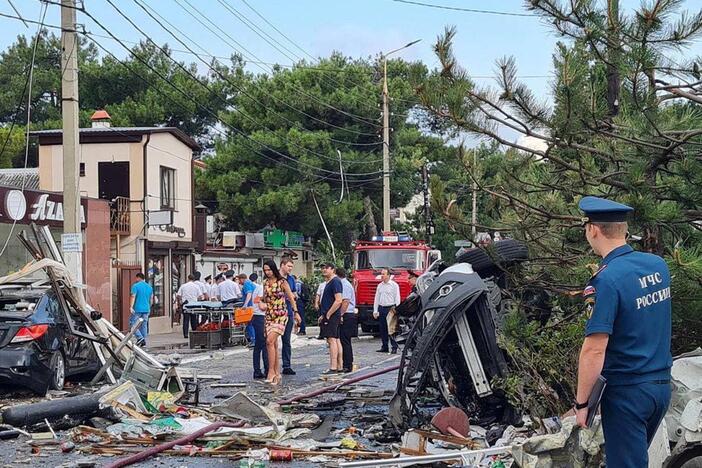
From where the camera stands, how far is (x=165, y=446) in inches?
350

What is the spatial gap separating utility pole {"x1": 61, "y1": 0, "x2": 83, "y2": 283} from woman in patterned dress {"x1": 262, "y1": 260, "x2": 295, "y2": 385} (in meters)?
4.15

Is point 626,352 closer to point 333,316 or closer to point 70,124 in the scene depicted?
point 333,316

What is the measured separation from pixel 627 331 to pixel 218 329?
17.6 meters

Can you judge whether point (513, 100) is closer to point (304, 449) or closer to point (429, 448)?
point (429, 448)

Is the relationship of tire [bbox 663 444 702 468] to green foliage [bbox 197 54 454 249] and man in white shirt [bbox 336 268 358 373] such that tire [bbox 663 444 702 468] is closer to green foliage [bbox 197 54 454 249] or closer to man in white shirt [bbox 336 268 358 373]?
man in white shirt [bbox 336 268 358 373]

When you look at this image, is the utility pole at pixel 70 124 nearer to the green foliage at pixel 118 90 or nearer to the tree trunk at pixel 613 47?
the tree trunk at pixel 613 47

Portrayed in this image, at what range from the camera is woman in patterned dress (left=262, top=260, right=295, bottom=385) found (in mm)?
14461

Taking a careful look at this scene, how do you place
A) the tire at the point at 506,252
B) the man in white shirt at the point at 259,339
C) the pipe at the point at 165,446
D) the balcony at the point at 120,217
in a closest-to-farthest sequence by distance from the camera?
the pipe at the point at 165,446 < the tire at the point at 506,252 < the man in white shirt at the point at 259,339 < the balcony at the point at 120,217

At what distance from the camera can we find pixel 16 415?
32.9ft

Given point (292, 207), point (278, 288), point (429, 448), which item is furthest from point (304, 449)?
point (292, 207)

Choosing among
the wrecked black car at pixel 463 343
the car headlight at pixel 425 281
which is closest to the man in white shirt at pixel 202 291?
the car headlight at pixel 425 281

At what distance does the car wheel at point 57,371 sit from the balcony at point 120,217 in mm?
17158

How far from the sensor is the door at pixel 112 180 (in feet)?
104

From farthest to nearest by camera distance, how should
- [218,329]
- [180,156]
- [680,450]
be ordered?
[180,156]
[218,329]
[680,450]
